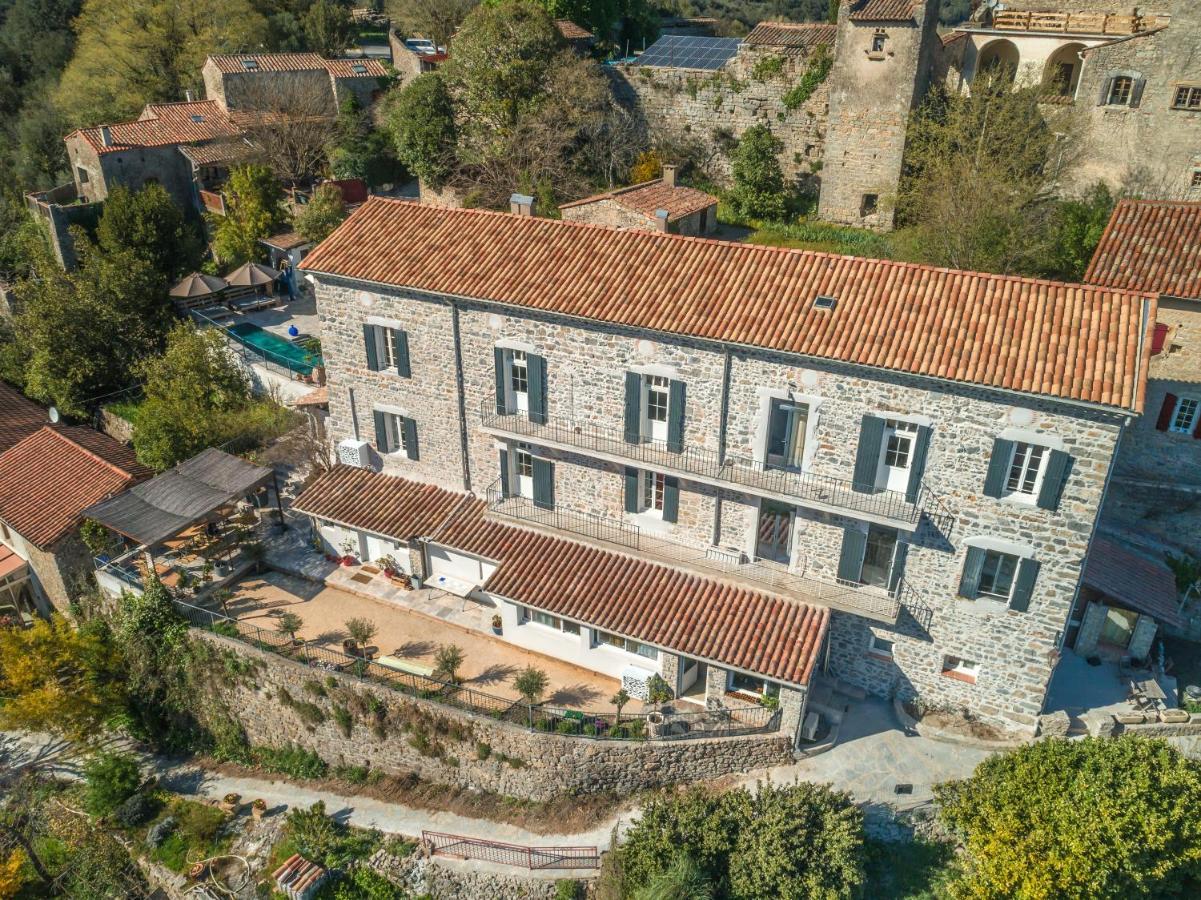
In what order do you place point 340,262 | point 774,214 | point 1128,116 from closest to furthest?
point 340,262
point 1128,116
point 774,214

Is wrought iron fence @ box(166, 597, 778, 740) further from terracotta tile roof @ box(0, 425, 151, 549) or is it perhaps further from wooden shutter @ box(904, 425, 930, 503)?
terracotta tile roof @ box(0, 425, 151, 549)

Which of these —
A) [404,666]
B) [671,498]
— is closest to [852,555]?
[671,498]

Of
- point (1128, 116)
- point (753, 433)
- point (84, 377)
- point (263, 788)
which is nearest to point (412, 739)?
point (263, 788)

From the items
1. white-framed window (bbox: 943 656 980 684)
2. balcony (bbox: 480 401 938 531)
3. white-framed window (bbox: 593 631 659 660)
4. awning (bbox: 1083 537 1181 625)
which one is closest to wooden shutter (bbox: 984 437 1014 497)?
balcony (bbox: 480 401 938 531)

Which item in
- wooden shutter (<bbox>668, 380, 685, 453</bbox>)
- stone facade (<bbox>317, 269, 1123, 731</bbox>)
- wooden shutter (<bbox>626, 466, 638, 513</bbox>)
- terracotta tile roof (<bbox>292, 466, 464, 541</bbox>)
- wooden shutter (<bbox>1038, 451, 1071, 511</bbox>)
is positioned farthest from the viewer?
terracotta tile roof (<bbox>292, 466, 464, 541</bbox>)

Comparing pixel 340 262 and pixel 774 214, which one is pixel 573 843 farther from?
pixel 774 214

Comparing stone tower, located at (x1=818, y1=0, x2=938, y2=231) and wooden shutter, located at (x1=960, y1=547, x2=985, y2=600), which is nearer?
wooden shutter, located at (x1=960, y1=547, x2=985, y2=600)
